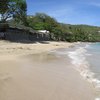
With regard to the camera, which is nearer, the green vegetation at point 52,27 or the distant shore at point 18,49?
the distant shore at point 18,49

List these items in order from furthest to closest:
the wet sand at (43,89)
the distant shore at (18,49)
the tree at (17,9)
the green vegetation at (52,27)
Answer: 1. the green vegetation at (52,27)
2. the tree at (17,9)
3. the distant shore at (18,49)
4. the wet sand at (43,89)

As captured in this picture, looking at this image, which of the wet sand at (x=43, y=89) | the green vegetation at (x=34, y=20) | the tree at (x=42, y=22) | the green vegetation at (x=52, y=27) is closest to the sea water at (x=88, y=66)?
the wet sand at (x=43, y=89)

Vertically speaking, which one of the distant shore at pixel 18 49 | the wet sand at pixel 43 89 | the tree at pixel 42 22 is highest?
the tree at pixel 42 22

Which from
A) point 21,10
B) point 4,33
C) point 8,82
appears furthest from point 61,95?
point 21,10

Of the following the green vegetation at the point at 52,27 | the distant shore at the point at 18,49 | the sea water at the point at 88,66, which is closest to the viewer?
the sea water at the point at 88,66

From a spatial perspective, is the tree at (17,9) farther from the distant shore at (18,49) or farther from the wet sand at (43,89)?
the wet sand at (43,89)

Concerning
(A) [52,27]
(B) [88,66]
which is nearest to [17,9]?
(A) [52,27]

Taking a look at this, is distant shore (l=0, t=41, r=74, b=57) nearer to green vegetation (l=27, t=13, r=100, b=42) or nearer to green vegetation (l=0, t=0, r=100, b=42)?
green vegetation (l=0, t=0, r=100, b=42)

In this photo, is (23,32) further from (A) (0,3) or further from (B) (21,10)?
(A) (0,3)

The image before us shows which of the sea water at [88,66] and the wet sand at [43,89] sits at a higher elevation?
the wet sand at [43,89]

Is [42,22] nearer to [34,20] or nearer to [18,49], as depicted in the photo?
[34,20]

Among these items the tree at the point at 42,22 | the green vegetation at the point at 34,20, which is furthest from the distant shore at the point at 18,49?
the tree at the point at 42,22

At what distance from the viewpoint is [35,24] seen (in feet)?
296

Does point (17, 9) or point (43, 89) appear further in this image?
point (17, 9)
